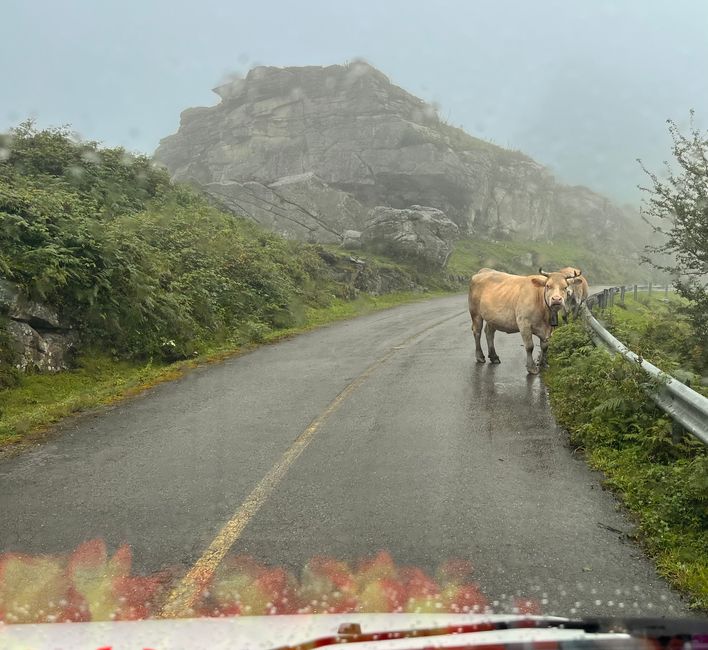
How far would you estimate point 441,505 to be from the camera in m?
4.76

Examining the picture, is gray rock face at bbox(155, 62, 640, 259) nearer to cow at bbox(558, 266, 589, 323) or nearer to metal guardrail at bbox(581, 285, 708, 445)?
cow at bbox(558, 266, 589, 323)

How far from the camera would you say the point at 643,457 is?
561cm

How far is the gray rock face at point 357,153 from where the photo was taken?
55750 millimetres

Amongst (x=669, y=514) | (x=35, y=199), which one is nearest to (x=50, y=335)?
(x=35, y=199)

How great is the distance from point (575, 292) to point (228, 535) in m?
9.82

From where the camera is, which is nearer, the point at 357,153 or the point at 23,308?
the point at 23,308

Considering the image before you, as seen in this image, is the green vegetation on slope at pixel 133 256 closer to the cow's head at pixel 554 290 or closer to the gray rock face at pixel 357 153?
the cow's head at pixel 554 290

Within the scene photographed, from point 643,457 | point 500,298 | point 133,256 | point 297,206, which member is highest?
point 297,206

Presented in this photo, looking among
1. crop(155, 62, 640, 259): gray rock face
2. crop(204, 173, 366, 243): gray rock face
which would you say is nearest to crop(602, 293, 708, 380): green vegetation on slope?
crop(204, 173, 366, 243): gray rock face

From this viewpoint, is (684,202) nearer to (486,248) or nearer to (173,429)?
(173,429)

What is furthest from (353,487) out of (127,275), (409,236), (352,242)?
(352,242)

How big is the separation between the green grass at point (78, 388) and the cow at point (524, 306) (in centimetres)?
603

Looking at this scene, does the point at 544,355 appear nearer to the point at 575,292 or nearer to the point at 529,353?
the point at 529,353

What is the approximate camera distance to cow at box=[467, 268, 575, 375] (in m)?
10.2
